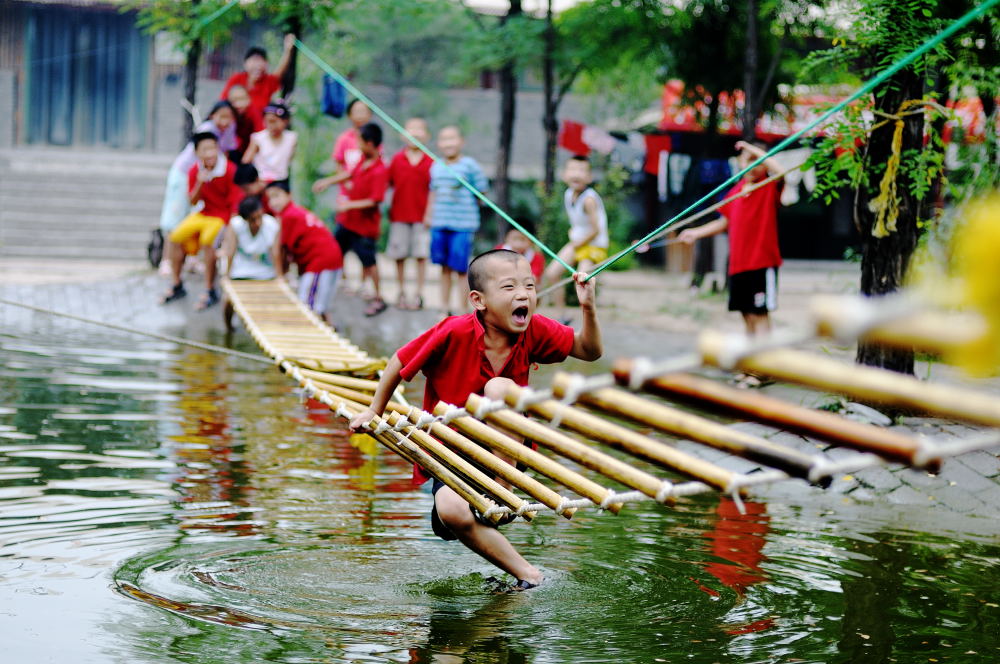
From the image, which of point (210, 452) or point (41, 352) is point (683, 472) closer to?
point (210, 452)

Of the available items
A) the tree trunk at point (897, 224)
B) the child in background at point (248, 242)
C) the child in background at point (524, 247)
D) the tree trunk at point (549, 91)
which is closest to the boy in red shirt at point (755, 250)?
the child in background at point (524, 247)

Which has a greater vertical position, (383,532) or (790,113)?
(790,113)

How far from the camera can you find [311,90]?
18375 millimetres

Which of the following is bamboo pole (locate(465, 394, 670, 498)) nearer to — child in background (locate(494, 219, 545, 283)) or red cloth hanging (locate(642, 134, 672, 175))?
child in background (locate(494, 219, 545, 283))

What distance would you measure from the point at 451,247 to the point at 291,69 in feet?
8.12

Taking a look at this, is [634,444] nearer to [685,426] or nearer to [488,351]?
[685,426]

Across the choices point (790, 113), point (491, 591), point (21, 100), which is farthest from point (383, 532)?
point (21, 100)

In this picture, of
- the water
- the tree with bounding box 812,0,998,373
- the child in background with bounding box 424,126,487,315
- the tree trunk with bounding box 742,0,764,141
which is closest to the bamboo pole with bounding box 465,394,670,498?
the water

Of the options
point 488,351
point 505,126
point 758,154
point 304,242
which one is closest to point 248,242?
point 304,242

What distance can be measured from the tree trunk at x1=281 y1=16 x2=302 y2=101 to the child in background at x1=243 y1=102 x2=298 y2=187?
0.76 meters

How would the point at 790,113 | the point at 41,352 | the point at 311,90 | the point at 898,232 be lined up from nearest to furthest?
the point at 898,232
the point at 41,352
the point at 790,113
the point at 311,90

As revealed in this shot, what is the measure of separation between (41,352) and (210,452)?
12.9 feet

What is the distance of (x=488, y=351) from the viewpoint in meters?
4.48

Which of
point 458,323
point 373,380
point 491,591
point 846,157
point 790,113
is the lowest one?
point 491,591
